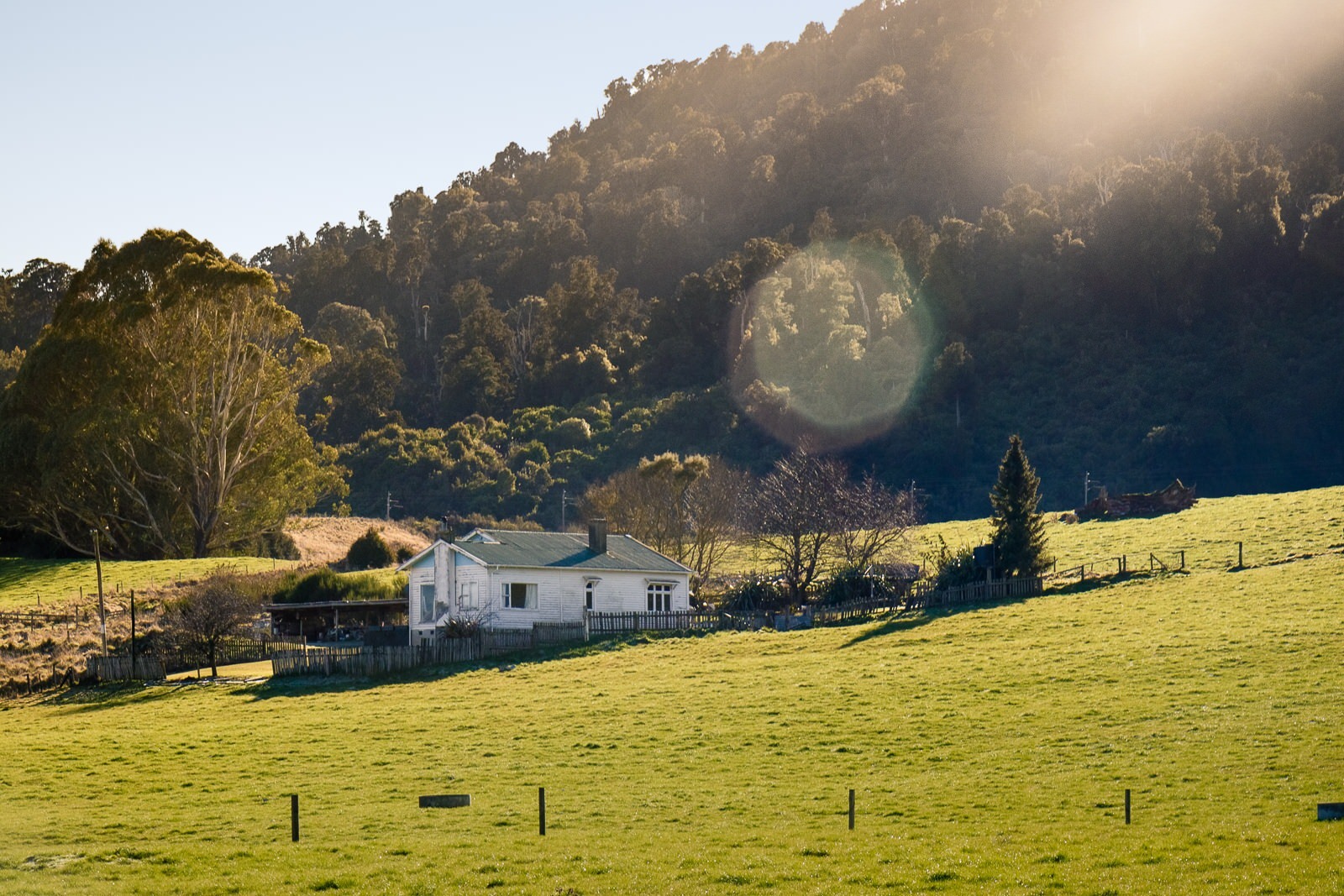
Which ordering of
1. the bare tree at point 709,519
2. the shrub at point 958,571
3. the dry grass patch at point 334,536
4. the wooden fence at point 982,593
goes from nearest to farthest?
1. the wooden fence at point 982,593
2. the shrub at point 958,571
3. the bare tree at point 709,519
4. the dry grass patch at point 334,536

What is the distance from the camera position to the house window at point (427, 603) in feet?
208

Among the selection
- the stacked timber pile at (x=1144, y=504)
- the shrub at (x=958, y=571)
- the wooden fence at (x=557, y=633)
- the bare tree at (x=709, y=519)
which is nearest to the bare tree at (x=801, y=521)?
the bare tree at (x=709, y=519)

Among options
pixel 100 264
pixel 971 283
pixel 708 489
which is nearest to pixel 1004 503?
pixel 708 489

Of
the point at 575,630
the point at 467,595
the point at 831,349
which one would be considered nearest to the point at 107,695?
the point at 467,595

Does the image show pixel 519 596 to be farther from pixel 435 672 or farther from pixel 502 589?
pixel 435 672

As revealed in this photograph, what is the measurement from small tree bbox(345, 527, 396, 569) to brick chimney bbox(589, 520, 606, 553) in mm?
21880

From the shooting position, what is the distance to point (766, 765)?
33.3 meters

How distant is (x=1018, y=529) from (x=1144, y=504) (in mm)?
24259

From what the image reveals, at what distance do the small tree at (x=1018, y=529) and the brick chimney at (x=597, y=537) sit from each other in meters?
16.0

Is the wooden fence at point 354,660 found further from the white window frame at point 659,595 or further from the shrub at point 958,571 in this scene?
the shrub at point 958,571

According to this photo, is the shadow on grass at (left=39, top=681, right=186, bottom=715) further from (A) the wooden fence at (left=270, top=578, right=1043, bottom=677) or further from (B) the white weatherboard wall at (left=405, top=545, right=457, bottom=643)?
(B) the white weatherboard wall at (left=405, top=545, right=457, bottom=643)

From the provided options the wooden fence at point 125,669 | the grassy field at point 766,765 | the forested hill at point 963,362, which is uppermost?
the forested hill at point 963,362

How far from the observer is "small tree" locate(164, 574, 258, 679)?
56031 millimetres

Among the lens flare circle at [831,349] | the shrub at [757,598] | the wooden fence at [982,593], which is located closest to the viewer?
the wooden fence at [982,593]
